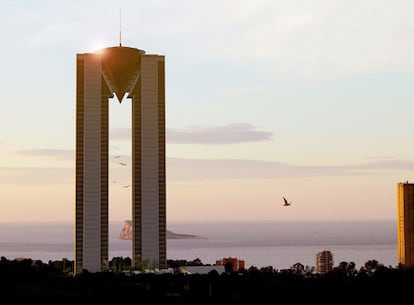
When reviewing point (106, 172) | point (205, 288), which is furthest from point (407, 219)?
point (205, 288)

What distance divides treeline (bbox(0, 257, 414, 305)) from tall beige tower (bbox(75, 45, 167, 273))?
106ft

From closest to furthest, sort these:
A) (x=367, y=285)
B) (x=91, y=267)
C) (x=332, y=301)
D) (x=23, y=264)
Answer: (x=332, y=301) < (x=367, y=285) < (x=23, y=264) < (x=91, y=267)

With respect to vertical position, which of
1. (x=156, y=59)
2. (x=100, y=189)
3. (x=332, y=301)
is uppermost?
(x=156, y=59)

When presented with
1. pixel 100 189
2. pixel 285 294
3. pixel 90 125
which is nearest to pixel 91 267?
pixel 100 189

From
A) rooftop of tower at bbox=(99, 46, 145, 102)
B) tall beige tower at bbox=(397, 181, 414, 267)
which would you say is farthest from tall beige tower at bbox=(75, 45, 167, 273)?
tall beige tower at bbox=(397, 181, 414, 267)

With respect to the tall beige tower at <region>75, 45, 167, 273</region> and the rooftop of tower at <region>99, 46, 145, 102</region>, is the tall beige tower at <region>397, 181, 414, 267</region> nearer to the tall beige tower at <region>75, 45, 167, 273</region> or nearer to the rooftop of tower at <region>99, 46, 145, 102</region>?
the tall beige tower at <region>75, 45, 167, 273</region>

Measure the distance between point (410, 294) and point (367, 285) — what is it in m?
8.80

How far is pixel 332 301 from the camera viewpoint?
10288 centimetres

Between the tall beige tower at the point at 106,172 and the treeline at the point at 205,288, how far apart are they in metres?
32.2

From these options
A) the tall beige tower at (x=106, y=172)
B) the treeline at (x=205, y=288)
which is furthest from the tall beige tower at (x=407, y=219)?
the treeline at (x=205, y=288)

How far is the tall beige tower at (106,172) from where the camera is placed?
6506 inches

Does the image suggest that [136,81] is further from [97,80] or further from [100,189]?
[100,189]

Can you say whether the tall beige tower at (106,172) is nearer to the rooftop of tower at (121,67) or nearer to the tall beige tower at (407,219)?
the rooftop of tower at (121,67)

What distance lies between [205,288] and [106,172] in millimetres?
52407
